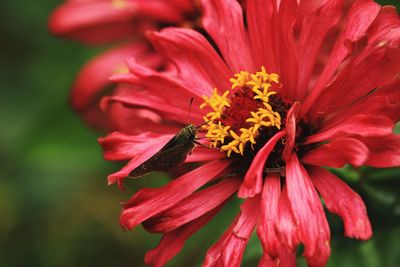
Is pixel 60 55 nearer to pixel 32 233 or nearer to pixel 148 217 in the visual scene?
pixel 32 233

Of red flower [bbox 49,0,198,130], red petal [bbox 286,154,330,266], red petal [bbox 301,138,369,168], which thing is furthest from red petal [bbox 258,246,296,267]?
red flower [bbox 49,0,198,130]

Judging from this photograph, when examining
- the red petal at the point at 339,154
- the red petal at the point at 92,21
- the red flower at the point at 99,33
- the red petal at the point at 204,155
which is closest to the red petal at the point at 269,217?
the red petal at the point at 339,154

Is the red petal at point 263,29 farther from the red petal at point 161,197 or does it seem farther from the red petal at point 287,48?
the red petal at point 161,197

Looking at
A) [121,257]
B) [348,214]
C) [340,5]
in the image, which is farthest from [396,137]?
[121,257]

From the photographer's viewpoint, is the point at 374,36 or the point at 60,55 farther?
the point at 60,55

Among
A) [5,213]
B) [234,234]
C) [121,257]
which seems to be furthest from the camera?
[5,213]

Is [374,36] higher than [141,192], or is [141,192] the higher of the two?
[374,36]
